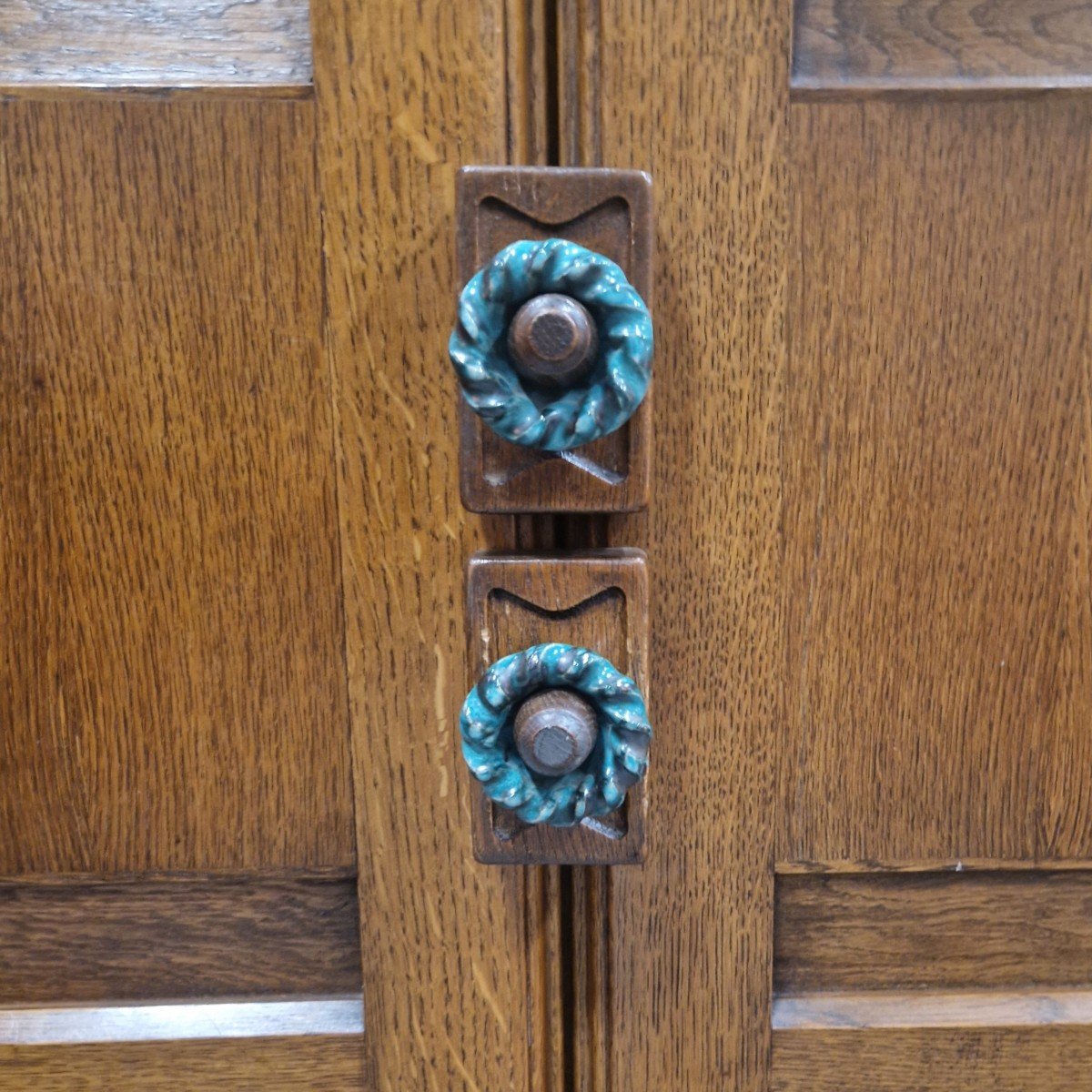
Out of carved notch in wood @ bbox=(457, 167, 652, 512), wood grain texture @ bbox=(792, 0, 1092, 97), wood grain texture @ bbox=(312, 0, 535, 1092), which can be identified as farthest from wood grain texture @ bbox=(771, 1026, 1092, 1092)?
wood grain texture @ bbox=(792, 0, 1092, 97)

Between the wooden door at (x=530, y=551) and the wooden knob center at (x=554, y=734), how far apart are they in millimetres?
57

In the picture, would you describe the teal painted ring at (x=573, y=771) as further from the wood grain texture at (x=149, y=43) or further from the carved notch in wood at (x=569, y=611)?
the wood grain texture at (x=149, y=43)

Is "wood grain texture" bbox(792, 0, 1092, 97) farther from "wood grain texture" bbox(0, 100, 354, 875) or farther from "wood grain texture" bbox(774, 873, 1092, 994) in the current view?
"wood grain texture" bbox(774, 873, 1092, 994)

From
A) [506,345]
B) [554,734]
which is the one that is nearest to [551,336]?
[506,345]

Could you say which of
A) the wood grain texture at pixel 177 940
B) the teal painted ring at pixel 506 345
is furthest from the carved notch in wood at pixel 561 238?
the wood grain texture at pixel 177 940

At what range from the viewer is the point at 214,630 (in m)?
0.31

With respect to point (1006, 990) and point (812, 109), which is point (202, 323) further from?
point (1006, 990)

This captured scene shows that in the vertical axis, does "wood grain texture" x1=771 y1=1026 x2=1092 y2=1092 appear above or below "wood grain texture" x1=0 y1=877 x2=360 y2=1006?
below

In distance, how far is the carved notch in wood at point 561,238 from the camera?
0.26 m

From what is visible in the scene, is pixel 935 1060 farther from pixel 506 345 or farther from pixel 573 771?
pixel 506 345

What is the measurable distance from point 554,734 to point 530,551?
7 cm

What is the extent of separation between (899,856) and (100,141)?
407 millimetres

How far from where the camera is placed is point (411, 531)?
12.0 inches

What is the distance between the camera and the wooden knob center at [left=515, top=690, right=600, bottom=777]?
25 centimetres
